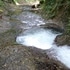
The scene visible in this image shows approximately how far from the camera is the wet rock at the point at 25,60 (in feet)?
22.1

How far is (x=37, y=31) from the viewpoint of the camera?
37.4 ft

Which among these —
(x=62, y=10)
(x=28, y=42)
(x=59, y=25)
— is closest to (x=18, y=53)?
(x=28, y=42)

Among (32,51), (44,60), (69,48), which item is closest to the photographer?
(44,60)

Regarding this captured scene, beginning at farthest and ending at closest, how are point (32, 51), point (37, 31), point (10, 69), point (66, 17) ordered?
point (66, 17) → point (37, 31) → point (32, 51) → point (10, 69)

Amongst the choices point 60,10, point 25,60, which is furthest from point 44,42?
point 60,10

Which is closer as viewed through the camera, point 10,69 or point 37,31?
point 10,69

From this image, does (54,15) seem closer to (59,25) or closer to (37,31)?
(59,25)

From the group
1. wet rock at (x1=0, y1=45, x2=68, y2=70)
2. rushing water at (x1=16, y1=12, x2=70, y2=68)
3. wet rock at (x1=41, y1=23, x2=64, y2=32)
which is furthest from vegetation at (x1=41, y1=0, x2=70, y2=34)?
wet rock at (x1=0, y1=45, x2=68, y2=70)

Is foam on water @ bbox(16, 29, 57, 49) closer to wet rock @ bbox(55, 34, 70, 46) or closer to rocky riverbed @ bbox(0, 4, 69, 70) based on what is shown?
wet rock @ bbox(55, 34, 70, 46)

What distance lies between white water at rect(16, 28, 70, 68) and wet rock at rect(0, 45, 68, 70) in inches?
21.2

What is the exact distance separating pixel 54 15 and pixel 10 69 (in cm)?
839

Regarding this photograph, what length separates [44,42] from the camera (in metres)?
9.67

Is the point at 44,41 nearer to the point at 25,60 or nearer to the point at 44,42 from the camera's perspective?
the point at 44,42

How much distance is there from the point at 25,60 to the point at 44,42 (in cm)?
273
